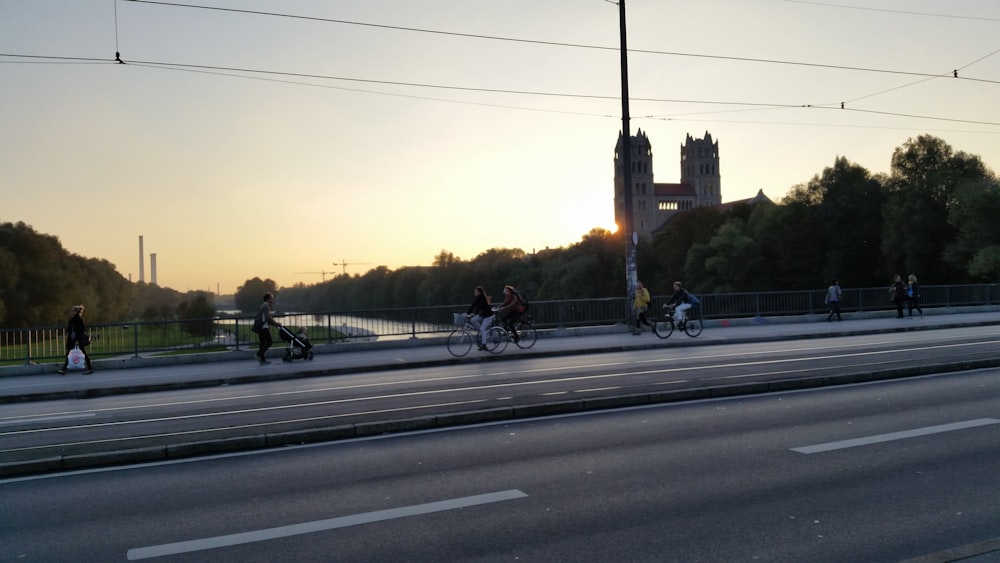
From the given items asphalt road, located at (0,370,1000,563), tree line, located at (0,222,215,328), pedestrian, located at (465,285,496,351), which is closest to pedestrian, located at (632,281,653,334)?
pedestrian, located at (465,285,496,351)

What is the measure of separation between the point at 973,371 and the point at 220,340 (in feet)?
58.4

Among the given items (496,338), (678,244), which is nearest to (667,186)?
(678,244)

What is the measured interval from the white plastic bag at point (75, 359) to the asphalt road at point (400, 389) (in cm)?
90

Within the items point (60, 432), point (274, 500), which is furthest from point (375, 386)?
point (274, 500)

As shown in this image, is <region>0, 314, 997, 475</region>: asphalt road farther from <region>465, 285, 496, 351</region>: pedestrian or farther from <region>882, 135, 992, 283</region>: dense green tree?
<region>882, 135, 992, 283</region>: dense green tree

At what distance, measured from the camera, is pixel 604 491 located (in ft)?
19.8

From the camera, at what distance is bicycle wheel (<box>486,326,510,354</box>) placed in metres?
19.7

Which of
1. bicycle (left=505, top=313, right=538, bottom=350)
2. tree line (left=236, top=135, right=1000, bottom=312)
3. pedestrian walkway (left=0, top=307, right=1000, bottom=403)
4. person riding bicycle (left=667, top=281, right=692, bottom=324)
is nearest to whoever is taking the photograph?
pedestrian walkway (left=0, top=307, right=1000, bottom=403)

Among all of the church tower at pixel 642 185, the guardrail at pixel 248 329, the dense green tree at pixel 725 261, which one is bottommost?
the guardrail at pixel 248 329

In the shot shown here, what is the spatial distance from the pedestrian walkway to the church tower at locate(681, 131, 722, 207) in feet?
566

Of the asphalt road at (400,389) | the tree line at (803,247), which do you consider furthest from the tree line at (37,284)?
the asphalt road at (400,389)

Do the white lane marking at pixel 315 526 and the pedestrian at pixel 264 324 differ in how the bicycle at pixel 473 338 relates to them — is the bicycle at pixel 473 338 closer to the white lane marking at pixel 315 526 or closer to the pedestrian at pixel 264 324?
the pedestrian at pixel 264 324

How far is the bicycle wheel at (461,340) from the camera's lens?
19.5m

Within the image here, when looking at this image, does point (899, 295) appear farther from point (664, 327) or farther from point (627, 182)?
point (627, 182)
